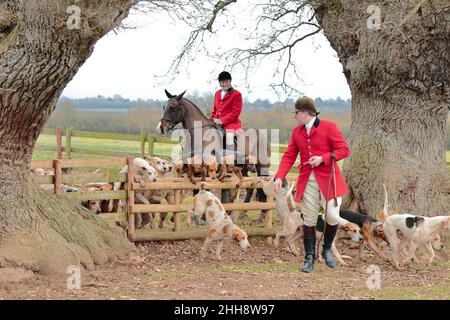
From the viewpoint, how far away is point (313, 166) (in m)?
9.80

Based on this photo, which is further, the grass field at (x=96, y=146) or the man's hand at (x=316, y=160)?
the grass field at (x=96, y=146)

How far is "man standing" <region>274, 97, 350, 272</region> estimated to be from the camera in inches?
384

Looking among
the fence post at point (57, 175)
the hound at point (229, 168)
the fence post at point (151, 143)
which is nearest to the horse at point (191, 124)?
the hound at point (229, 168)

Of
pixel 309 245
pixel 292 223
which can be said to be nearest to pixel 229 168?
pixel 292 223

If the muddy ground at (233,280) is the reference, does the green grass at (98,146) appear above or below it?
above

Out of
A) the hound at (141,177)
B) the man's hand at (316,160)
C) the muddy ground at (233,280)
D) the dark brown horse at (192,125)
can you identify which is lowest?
the muddy ground at (233,280)

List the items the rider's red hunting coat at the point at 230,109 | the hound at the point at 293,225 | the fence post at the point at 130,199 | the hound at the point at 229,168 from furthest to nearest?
1. the rider's red hunting coat at the point at 230,109
2. the hound at the point at 229,168
3. the fence post at the point at 130,199
4. the hound at the point at 293,225

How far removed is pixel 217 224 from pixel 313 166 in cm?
187

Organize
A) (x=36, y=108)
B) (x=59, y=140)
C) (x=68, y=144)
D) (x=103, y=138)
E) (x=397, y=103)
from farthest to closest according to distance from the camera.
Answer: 1. (x=68, y=144)
2. (x=59, y=140)
3. (x=103, y=138)
4. (x=397, y=103)
5. (x=36, y=108)

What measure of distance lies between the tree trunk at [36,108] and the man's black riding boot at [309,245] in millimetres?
2515

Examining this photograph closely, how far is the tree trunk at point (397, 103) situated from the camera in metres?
12.2

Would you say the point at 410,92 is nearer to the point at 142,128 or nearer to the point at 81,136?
the point at 142,128

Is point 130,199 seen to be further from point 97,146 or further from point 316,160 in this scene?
point 97,146

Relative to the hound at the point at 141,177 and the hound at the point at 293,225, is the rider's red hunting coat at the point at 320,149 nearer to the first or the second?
the hound at the point at 293,225
